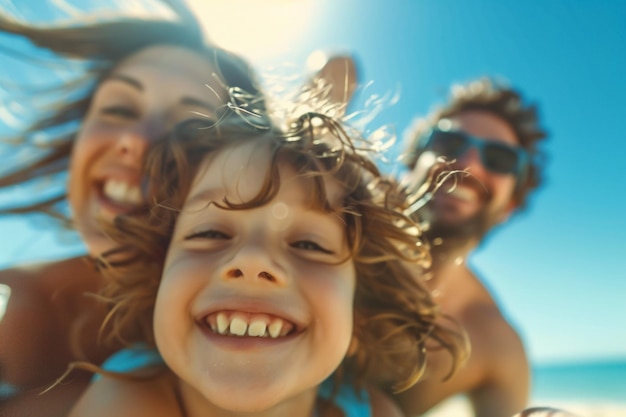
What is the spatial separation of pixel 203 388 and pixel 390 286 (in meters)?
0.69

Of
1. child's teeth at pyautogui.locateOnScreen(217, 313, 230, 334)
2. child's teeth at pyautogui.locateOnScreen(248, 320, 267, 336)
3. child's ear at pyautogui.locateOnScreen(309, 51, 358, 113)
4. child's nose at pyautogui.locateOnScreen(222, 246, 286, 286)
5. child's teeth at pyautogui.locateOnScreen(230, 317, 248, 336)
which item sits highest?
child's ear at pyautogui.locateOnScreen(309, 51, 358, 113)

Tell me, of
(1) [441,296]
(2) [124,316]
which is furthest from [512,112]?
(2) [124,316]

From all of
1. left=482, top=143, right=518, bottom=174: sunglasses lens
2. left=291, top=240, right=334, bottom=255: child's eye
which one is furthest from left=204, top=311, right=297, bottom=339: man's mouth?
left=482, top=143, right=518, bottom=174: sunglasses lens

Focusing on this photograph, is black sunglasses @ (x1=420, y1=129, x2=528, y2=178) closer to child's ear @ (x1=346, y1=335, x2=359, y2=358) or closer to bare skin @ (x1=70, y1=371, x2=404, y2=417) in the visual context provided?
child's ear @ (x1=346, y1=335, x2=359, y2=358)

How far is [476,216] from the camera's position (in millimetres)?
2605

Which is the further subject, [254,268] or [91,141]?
[91,141]

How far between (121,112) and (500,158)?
6.00 feet

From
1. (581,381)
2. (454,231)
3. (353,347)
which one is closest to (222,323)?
(353,347)

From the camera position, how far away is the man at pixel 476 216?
232 cm

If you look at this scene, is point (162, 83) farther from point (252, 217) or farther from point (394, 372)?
point (394, 372)

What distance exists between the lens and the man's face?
2459 mm

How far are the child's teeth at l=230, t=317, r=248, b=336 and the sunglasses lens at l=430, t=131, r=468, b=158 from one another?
5.70 ft

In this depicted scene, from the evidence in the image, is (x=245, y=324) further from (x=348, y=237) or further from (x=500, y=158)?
(x=500, y=158)

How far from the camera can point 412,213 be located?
5.51ft
